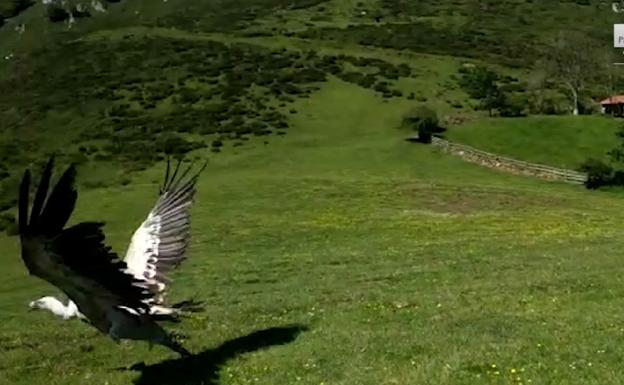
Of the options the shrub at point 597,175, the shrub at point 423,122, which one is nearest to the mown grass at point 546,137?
the shrub at point 423,122

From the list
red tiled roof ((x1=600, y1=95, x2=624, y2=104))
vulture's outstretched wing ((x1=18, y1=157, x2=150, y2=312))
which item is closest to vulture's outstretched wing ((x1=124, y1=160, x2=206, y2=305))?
vulture's outstretched wing ((x1=18, y1=157, x2=150, y2=312))

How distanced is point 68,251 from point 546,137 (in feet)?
213

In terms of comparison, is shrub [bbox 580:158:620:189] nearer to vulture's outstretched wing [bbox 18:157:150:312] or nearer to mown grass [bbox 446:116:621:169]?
mown grass [bbox 446:116:621:169]

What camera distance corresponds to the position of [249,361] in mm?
14203

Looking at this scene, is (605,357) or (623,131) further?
(623,131)

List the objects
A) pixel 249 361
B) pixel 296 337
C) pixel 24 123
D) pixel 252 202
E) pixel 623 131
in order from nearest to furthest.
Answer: pixel 249 361
pixel 296 337
pixel 252 202
pixel 623 131
pixel 24 123

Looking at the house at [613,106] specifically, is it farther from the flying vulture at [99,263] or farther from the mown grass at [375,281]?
the flying vulture at [99,263]

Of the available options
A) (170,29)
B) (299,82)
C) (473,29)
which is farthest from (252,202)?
(473,29)

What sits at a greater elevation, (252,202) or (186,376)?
(186,376)

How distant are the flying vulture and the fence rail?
159 feet

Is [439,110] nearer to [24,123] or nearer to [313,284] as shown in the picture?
[24,123]

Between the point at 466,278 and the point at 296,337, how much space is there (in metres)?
9.17

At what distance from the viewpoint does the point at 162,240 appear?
1592 cm

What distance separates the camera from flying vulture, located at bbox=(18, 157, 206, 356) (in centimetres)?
1084
